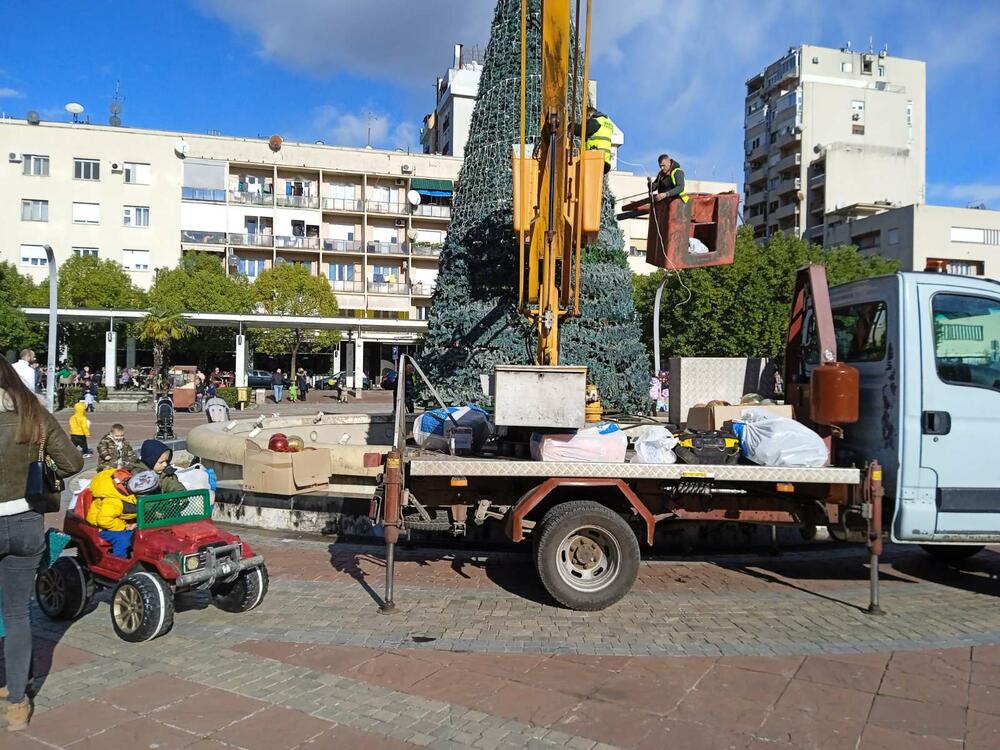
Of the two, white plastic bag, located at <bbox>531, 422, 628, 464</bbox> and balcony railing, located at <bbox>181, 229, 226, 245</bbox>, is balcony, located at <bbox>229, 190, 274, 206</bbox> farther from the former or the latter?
white plastic bag, located at <bbox>531, 422, 628, 464</bbox>

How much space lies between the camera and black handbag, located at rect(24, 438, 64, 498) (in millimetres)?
3746

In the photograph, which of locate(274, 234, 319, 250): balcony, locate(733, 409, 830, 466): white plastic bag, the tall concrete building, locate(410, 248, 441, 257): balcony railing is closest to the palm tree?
locate(274, 234, 319, 250): balcony

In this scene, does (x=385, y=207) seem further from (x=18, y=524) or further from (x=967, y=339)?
(x=18, y=524)

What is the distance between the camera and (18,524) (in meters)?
3.78

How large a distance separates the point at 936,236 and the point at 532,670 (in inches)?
2355

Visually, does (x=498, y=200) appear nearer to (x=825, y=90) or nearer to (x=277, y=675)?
(x=277, y=675)

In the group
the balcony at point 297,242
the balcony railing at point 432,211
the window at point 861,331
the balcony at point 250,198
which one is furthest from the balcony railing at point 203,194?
the window at point 861,331

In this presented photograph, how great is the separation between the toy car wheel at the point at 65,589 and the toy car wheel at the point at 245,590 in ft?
2.95

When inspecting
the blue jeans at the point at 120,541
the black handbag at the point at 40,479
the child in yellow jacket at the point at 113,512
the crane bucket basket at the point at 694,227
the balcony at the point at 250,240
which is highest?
the balcony at the point at 250,240

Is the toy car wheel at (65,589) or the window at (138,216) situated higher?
Result: the window at (138,216)

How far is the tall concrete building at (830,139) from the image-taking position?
6506 centimetres

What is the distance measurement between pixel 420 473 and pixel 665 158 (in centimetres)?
424

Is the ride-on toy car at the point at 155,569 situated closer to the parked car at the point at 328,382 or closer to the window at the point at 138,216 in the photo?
the parked car at the point at 328,382

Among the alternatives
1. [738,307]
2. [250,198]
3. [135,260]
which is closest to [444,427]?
[738,307]
